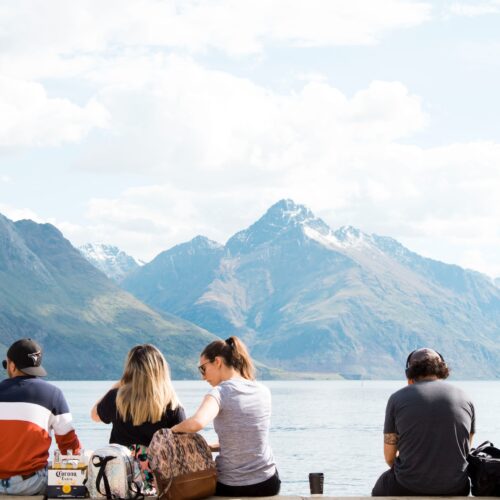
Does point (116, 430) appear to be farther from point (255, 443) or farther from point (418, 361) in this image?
point (418, 361)

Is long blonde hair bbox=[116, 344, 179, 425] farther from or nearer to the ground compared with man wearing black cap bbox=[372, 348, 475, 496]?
farther from the ground

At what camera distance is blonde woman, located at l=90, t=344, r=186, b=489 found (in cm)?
1053

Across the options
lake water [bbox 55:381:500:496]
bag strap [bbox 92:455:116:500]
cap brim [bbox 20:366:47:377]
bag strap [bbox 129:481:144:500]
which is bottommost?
lake water [bbox 55:381:500:496]

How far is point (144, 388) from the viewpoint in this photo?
35.0 ft

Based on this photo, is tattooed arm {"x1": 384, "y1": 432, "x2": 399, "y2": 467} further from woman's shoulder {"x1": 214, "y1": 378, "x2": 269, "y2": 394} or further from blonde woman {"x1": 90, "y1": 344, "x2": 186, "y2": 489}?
blonde woman {"x1": 90, "y1": 344, "x2": 186, "y2": 489}

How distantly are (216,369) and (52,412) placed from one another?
200 cm

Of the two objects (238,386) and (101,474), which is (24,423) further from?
(238,386)

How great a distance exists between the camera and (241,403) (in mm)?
10281

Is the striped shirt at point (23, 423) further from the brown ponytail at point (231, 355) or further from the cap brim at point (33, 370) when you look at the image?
the brown ponytail at point (231, 355)

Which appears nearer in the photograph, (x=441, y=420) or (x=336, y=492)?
(x=441, y=420)

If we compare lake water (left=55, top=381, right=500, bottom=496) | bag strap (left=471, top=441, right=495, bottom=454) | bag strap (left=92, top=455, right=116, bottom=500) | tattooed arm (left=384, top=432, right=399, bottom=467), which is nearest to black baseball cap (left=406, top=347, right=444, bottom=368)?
tattooed arm (left=384, top=432, right=399, bottom=467)

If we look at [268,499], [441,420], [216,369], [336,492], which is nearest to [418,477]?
[441,420]

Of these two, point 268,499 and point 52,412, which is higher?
point 52,412

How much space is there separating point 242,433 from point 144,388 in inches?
48.4
